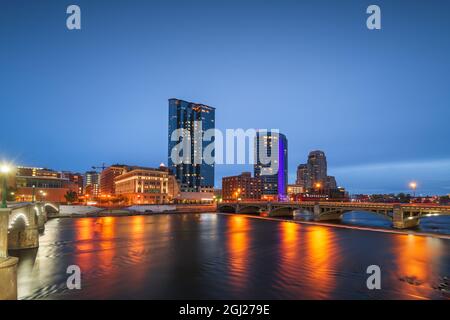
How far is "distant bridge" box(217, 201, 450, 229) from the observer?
59500 millimetres

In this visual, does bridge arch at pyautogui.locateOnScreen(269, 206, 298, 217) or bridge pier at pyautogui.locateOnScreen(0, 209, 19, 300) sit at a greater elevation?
bridge pier at pyautogui.locateOnScreen(0, 209, 19, 300)

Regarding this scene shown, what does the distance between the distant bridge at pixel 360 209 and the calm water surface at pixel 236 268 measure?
42.2ft

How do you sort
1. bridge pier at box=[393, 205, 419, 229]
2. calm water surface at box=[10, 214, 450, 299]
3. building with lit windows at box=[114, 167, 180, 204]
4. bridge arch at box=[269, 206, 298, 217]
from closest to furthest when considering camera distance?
calm water surface at box=[10, 214, 450, 299], bridge pier at box=[393, 205, 419, 229], bridge arch at box=[269, 206, 298, 217], building with lit windows at box=[114, 167, 180, 204]

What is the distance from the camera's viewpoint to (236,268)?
3020cm

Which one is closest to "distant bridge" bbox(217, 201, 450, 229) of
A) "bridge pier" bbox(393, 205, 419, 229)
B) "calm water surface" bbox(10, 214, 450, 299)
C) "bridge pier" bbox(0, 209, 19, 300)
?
"bridge pier" bbox(393, 205, 419, 229)

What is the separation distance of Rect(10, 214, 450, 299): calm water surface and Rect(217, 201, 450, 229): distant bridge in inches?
507

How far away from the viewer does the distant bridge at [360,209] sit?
59500 mm

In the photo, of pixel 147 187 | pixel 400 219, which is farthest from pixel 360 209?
pixel 147 187

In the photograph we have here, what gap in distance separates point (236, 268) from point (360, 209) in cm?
5379

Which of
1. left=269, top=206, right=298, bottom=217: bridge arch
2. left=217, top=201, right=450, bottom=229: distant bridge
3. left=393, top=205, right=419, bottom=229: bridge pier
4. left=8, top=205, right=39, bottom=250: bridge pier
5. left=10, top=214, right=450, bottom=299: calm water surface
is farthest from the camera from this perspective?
left=269, top=206, right=298, bottom=217: bridge arch

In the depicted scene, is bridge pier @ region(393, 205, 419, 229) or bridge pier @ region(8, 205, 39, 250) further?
bridge pier @ region(393, 205, 419, 229)

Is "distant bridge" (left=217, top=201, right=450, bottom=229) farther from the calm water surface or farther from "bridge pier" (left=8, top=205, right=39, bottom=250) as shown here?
Answer: "bridge pier" (left=8, top=205, right=39, bottom=250)

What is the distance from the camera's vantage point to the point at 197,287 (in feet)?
78.7

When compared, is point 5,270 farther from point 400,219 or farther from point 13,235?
point 400,219
